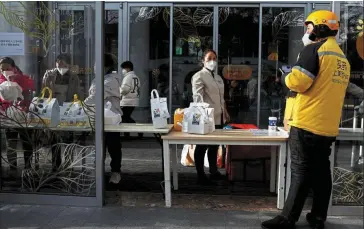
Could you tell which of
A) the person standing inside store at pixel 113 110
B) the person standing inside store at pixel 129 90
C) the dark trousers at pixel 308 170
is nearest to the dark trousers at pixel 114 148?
the person standing inside store at pixel 113 110

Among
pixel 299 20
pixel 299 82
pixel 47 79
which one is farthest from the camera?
pixel 299 20

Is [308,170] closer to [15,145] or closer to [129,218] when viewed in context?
[129,218]

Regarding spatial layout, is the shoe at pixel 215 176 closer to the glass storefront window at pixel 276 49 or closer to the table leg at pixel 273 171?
the table leg at pixel 273 171

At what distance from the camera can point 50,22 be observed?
4.46 m

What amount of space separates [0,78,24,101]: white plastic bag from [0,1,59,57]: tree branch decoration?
456mm

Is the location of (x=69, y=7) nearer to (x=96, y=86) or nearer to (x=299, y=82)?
(x=96, y=86)

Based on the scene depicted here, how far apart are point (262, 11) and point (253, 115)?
2104 mm

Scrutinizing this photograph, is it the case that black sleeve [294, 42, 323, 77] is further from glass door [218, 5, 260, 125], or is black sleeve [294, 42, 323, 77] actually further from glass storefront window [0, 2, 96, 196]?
glass door [218, 5, 260, 125]

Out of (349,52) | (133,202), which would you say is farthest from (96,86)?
(349,52)

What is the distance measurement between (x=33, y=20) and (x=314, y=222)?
3.34 meters

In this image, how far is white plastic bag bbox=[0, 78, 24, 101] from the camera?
4.55m

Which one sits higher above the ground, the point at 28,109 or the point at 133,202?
the point at 28,109

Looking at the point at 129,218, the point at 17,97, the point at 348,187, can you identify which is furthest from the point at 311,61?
the point at 17,97

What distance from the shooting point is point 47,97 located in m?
4.52
